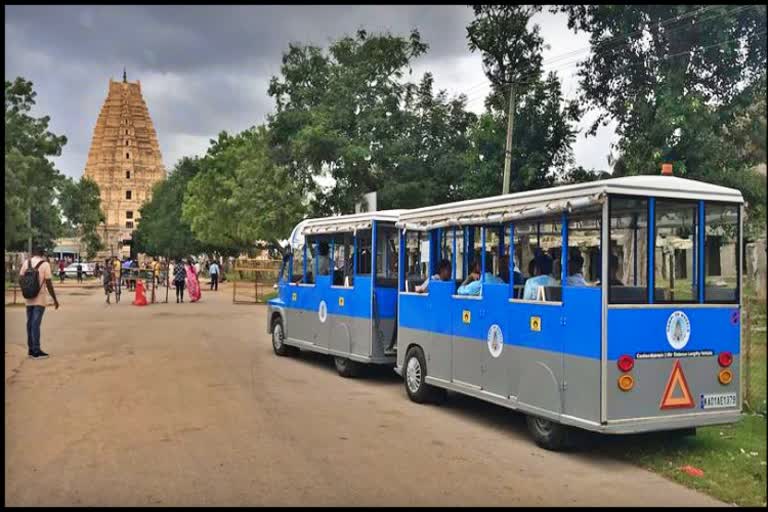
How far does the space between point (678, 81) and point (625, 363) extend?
6048 millimetres

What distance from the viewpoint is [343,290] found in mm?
12766

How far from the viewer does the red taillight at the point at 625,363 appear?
701 centimetres

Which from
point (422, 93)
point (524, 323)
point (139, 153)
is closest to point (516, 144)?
point (422, 93)

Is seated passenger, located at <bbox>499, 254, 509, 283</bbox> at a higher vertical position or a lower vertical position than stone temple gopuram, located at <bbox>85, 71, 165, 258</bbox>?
lower

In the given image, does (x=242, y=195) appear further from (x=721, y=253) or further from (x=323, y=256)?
(x=721, y=253)

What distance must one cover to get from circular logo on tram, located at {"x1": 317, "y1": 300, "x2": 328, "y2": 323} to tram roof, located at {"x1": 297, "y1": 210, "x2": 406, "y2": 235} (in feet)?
4.18

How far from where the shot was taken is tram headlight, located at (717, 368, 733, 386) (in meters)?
7.55

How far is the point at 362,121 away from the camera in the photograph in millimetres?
23203

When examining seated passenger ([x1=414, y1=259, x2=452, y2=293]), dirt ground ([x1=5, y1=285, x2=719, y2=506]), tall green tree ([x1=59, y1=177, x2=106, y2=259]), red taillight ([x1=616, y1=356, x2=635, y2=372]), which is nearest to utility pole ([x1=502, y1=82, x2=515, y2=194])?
dirt ground ([x1=5, y1=285, x2=719, y2=506])

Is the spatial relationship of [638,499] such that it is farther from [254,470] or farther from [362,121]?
[362,121]

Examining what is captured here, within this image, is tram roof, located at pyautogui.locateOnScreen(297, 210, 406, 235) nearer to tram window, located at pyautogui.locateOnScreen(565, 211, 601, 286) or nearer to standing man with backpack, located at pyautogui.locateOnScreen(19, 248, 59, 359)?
tram window, located at pyautogui.locateOnScreen(565, 211, 601, 286)

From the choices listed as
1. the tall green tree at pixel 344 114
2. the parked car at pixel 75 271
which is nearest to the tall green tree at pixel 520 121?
the tall green tree at pixel 344 114

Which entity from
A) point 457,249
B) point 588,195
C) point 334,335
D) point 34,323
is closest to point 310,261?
point 334,335

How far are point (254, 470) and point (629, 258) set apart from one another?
420cm
